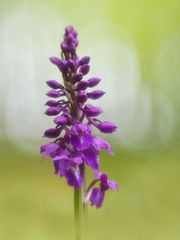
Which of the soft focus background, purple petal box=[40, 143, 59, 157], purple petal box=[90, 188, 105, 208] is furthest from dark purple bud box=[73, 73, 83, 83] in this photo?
the soft focus background

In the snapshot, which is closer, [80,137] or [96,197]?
[80,137]

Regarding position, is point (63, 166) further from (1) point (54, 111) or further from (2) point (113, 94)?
(2) point (113, 94)

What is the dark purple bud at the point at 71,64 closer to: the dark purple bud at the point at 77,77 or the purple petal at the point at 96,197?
the dark purple bud at the point at 77,77

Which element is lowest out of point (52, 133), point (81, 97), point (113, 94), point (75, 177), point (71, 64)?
point (113, 94)

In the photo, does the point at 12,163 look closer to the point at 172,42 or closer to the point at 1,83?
the point at 1,83

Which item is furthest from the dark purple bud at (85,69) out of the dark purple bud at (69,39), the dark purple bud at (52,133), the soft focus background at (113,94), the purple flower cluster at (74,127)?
the soft focus background at (113,94)

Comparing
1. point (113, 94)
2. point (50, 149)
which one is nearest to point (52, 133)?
point (50, 149)

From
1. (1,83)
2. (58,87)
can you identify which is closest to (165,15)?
(1,83)

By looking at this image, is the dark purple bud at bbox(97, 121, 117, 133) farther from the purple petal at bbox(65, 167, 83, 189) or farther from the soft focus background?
the soft focus background
